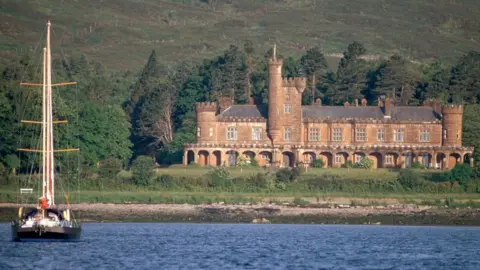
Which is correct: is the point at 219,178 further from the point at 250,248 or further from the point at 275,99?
the point at 250,248

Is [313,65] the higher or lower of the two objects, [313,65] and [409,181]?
the higher

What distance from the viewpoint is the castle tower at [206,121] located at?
100 m

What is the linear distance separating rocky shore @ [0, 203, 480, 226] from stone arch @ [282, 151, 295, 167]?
22.4 metres

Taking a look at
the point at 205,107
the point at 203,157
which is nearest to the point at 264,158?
the point at 203,157

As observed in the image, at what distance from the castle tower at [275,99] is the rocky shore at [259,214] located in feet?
72.1

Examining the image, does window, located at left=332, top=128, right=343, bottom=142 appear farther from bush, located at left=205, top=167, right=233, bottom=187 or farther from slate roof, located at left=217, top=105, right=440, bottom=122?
bush, located at left=205, top=167, right=233, bottom=187

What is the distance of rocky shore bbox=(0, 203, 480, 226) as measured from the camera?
250 ft

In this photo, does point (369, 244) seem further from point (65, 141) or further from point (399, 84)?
point (399, 84)

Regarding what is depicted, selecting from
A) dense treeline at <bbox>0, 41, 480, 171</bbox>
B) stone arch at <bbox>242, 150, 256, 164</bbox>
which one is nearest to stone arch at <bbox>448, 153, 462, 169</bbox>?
dense treeline at <bbox>0, 41, 480, 171</bbox>

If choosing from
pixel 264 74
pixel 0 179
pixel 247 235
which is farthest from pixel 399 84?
pixel 247 235

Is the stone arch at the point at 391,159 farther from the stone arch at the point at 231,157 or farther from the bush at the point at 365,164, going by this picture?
the stone arch at the point at 231,157

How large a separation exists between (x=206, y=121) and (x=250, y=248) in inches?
1644

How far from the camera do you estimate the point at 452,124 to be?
327 feet

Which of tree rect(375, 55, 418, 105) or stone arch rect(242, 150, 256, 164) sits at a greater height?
tree rect(375, 55, 418, 105)
